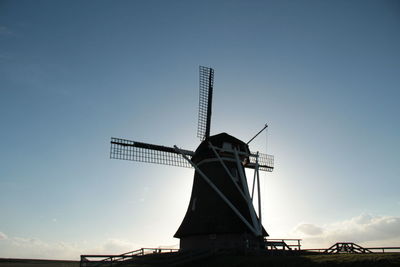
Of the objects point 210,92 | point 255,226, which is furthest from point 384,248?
point 210,92

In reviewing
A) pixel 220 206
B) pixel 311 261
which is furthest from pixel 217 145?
pixel 311 261

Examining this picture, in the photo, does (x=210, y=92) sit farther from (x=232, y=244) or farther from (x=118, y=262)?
(x=118, y=262)

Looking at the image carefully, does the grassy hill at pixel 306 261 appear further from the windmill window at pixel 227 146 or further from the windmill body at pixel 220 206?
the windmill window at pixel 227 146

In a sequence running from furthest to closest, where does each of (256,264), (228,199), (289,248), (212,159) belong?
(212,159) → (228,199) → (289,248) → (256,264)

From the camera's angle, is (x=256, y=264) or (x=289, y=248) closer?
(x=256, y=264)

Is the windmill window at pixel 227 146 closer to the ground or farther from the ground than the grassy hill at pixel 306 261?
farther from the ground

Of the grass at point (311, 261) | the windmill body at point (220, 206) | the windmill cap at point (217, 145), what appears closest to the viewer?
the grass at point (311, 261)

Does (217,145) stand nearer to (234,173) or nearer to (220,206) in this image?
(234,173)

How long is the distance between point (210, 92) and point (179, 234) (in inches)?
549

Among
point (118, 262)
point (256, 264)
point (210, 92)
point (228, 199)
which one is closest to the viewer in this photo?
point (256, 264)

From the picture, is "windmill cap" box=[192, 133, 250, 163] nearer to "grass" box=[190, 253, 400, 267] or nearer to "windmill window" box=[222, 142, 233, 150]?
"windmill window" box=[222, 142, 233, 150]

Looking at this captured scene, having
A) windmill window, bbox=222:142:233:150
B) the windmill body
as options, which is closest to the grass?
the windmill body

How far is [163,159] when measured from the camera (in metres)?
28.5

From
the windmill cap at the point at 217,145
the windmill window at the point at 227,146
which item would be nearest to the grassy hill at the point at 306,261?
the windmill cap at the point at 217,145
